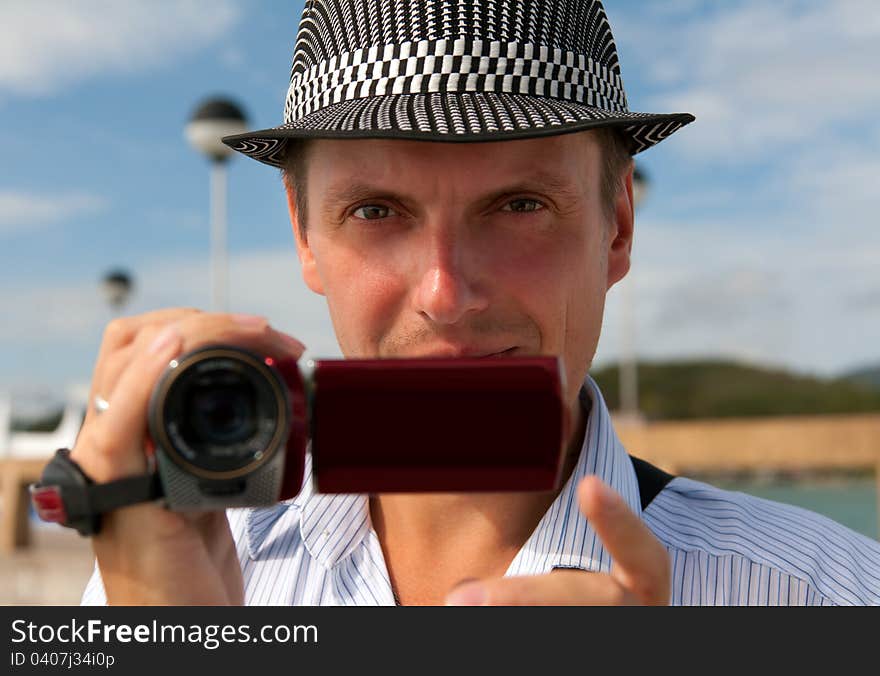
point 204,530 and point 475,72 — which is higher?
point 475,72

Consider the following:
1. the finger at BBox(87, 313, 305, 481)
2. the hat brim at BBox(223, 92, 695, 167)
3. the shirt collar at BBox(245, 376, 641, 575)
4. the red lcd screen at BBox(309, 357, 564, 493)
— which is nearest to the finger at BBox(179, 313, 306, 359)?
the finger at BBox(87, 313, 305, 481)

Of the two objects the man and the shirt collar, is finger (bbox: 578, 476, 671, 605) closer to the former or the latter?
the man

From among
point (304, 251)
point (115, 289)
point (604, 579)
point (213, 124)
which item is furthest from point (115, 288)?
point (604, 579)

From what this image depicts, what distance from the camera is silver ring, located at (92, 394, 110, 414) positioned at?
189 cm

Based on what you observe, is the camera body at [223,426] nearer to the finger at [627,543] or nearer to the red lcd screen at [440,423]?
the red lcd screen at [440,423]

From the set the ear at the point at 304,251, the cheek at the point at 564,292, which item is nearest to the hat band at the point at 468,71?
the cheek at the point at 564,292

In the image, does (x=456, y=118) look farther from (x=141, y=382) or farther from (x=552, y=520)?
(x=552, y=520)

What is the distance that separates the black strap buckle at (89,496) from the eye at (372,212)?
0.85m

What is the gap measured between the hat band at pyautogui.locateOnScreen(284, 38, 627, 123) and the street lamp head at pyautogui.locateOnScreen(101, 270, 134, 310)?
2033 centimetres

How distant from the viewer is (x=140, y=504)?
185 centimetres

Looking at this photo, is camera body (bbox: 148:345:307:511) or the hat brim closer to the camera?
camera body (bbox: 148:345:307:511)
